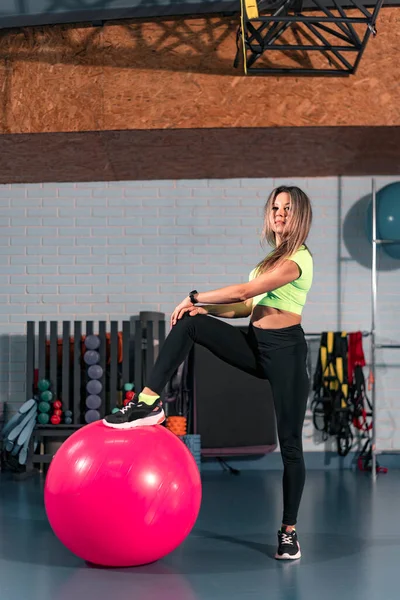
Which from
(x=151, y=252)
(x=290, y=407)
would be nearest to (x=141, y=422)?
(x=290, y=407)

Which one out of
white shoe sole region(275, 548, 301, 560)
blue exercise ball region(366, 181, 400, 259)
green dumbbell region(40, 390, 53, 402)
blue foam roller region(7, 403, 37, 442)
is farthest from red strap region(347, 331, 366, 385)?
white shoe sole region(275, 548, 301, 560)

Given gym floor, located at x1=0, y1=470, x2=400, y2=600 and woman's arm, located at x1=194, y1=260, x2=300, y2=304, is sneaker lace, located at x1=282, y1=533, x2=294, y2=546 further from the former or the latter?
woman's arm, located at x1=194, y1=260, x2=300, y2=304

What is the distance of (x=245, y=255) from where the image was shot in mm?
6977

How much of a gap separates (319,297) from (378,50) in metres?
2.15

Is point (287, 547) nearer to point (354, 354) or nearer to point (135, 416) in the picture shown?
point (135, 416)

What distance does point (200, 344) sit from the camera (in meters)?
3.31

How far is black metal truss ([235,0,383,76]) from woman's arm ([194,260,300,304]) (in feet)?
7.74

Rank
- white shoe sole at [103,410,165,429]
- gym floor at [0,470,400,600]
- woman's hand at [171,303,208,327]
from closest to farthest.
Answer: gym floor at [0,470,400,600] → white shoe sole at [103,410,165,429] → woman's hand at [171,303,208,327]

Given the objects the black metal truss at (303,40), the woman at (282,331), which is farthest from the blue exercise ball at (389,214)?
the woman at (282,331)

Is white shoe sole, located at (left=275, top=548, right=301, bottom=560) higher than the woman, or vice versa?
the woman

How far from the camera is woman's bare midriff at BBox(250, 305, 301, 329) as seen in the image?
3.48 metres

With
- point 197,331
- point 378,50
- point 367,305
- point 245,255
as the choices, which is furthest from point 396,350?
point 197,331

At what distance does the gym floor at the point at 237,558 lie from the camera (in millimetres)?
2984

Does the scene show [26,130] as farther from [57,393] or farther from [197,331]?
[197,331]
